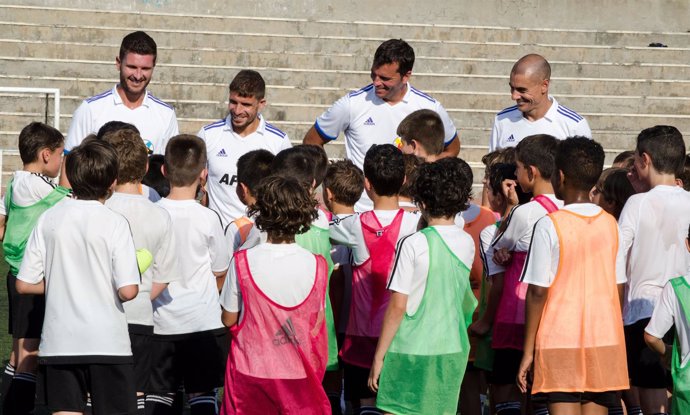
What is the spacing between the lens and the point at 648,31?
20.0 meters

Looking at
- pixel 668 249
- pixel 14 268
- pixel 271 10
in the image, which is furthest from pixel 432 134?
pixel 271 10

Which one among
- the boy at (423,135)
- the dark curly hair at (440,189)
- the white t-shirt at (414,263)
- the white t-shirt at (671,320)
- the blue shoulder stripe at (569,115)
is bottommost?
the white t-shirt at (671,320)

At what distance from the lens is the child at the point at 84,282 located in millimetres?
5238

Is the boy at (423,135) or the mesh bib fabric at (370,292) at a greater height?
the boy at (423,135)

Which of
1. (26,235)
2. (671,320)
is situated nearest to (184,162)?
(26,235)

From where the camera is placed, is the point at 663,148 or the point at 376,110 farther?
the point at 376,110

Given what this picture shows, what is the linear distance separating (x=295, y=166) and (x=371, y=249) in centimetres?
59

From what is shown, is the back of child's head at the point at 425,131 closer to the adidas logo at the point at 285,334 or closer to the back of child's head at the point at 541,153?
the back of child's head at the point at 541,153

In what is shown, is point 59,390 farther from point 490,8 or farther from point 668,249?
point 490,8

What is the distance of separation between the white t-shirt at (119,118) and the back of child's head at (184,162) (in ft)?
5.19

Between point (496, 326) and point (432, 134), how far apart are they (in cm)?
141

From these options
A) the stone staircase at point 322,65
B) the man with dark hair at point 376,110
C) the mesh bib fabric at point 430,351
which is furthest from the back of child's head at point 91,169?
the stone staircase at point 322,65

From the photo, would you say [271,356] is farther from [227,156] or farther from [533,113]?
[533,113]

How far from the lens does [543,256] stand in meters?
5.26
